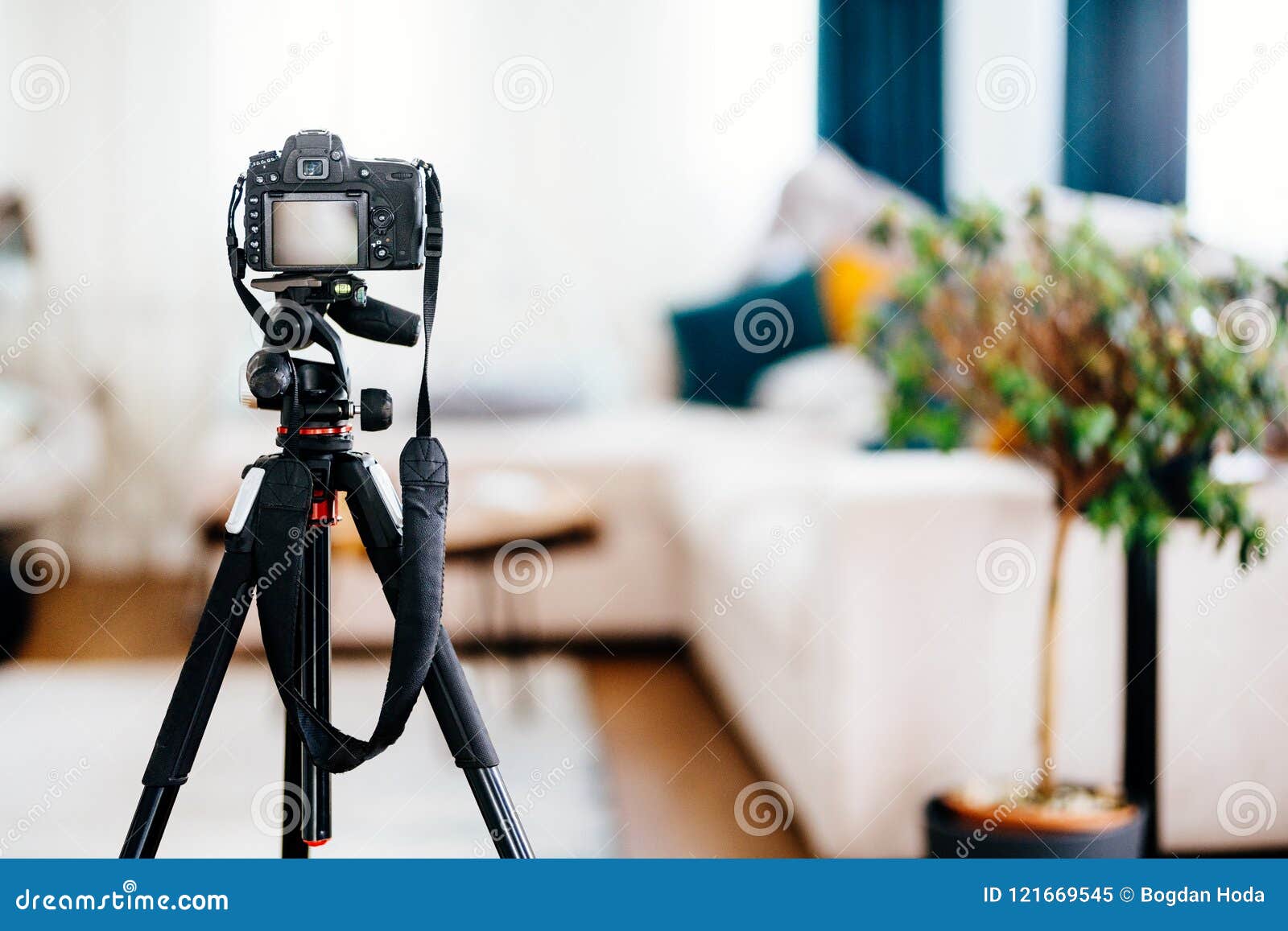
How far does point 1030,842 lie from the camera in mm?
1245

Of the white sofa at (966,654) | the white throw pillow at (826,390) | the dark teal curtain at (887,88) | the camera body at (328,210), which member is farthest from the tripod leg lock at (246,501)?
the dark teal curtain at (887,88)

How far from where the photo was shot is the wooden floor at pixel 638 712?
151 centimetres

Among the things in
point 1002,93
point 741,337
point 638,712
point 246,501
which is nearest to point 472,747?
point 246,501

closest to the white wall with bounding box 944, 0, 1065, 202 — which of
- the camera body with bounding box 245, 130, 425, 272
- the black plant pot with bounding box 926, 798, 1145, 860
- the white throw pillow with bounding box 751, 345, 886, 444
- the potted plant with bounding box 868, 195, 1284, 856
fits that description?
the white throw pillow with bounding box 751, 345, 886, 444

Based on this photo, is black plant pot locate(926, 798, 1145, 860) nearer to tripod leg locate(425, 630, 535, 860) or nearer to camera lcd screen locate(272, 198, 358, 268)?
tripod leg locate(425, 630, 535, 860)

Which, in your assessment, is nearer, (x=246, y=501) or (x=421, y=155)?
(x=246, y=501)

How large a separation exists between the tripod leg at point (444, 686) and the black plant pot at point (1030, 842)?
2.03ft

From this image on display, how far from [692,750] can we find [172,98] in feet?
4.47

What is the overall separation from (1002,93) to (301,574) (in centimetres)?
231

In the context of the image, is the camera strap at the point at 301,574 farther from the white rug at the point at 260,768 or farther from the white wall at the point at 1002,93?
the white wall at the point at 1002,93

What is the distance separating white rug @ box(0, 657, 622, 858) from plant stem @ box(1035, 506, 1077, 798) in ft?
1.91

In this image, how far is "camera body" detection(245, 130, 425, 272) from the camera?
2.75 feet

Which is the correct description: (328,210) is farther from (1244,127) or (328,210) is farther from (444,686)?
(1244,127)

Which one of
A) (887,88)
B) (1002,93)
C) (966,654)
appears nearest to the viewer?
(966,654)
